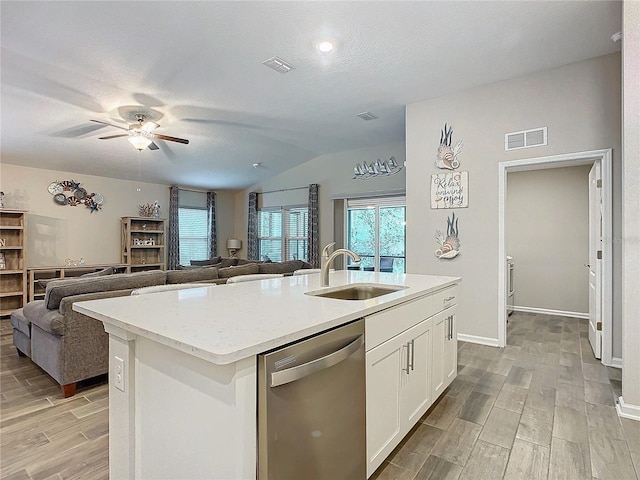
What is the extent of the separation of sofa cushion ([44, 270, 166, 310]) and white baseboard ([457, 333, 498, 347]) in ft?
11.2

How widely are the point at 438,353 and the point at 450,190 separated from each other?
2.39m

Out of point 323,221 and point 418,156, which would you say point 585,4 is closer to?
point 418,156

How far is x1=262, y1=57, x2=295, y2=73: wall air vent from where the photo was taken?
10.8ft

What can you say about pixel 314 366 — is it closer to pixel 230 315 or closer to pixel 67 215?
pixel 230 315

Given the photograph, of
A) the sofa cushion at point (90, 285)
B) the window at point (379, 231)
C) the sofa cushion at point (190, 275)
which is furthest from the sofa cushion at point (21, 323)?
the window at point (379, 231)

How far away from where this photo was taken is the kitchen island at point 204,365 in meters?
1.04

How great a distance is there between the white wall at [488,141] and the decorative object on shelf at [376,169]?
1801 millimetres

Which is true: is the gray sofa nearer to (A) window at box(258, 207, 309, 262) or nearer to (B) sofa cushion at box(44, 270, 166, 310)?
(B) sofa cushion at box(44, 270, 166, 310)

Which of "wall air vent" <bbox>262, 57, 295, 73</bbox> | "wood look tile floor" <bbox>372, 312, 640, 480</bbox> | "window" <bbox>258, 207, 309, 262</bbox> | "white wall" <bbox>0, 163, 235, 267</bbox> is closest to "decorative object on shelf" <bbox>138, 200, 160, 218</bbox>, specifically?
"white wall" <bbox>0, 163, 235, 267</bbox>

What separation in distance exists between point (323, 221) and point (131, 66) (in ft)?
15.1

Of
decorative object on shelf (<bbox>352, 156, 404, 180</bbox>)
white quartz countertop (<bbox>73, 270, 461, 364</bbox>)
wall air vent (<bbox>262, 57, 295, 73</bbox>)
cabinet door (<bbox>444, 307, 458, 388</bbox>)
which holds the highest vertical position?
wall air vent (<bbox>262, 57, 295, 73</bbox>)

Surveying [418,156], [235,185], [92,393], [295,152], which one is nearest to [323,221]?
[295,152]

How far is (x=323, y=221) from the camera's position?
7.32m

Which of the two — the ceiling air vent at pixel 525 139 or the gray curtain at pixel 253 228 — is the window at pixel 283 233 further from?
the ceiling air vent at pixel 525 139
